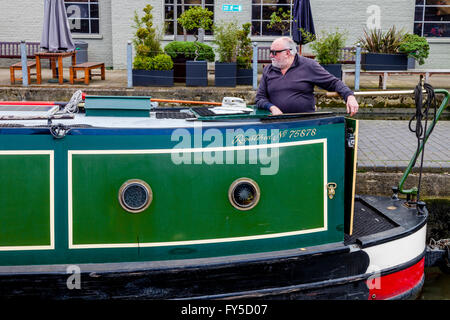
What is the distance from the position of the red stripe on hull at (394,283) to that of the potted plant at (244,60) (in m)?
7.17

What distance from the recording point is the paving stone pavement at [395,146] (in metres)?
6.82

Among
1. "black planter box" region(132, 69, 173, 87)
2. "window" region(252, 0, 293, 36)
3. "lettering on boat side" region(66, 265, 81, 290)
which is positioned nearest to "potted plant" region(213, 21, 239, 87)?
"black planter box" region(132, 69, 173, 87)

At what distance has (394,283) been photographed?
4.73 meters

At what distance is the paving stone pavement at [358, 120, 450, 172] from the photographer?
682 centimetres

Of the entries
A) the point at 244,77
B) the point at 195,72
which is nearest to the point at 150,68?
the point at 195,72

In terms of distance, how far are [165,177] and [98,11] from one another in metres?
12.8

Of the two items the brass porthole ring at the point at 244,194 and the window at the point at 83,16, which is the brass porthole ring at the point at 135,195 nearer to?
the brass porthole ring at the point at 244,194

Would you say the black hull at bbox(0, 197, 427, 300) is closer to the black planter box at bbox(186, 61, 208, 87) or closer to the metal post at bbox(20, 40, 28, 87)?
the black planter box at bbox(186, 61, 208, 87)

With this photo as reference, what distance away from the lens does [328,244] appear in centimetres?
451

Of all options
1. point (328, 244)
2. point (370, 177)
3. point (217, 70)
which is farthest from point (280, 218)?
point (217, 70)

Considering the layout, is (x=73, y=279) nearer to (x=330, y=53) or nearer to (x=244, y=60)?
(x=244, y=60)

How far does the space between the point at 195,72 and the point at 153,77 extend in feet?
2.69

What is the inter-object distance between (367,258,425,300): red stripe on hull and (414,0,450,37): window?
12.0m

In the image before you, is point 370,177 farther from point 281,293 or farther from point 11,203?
point 11,203
